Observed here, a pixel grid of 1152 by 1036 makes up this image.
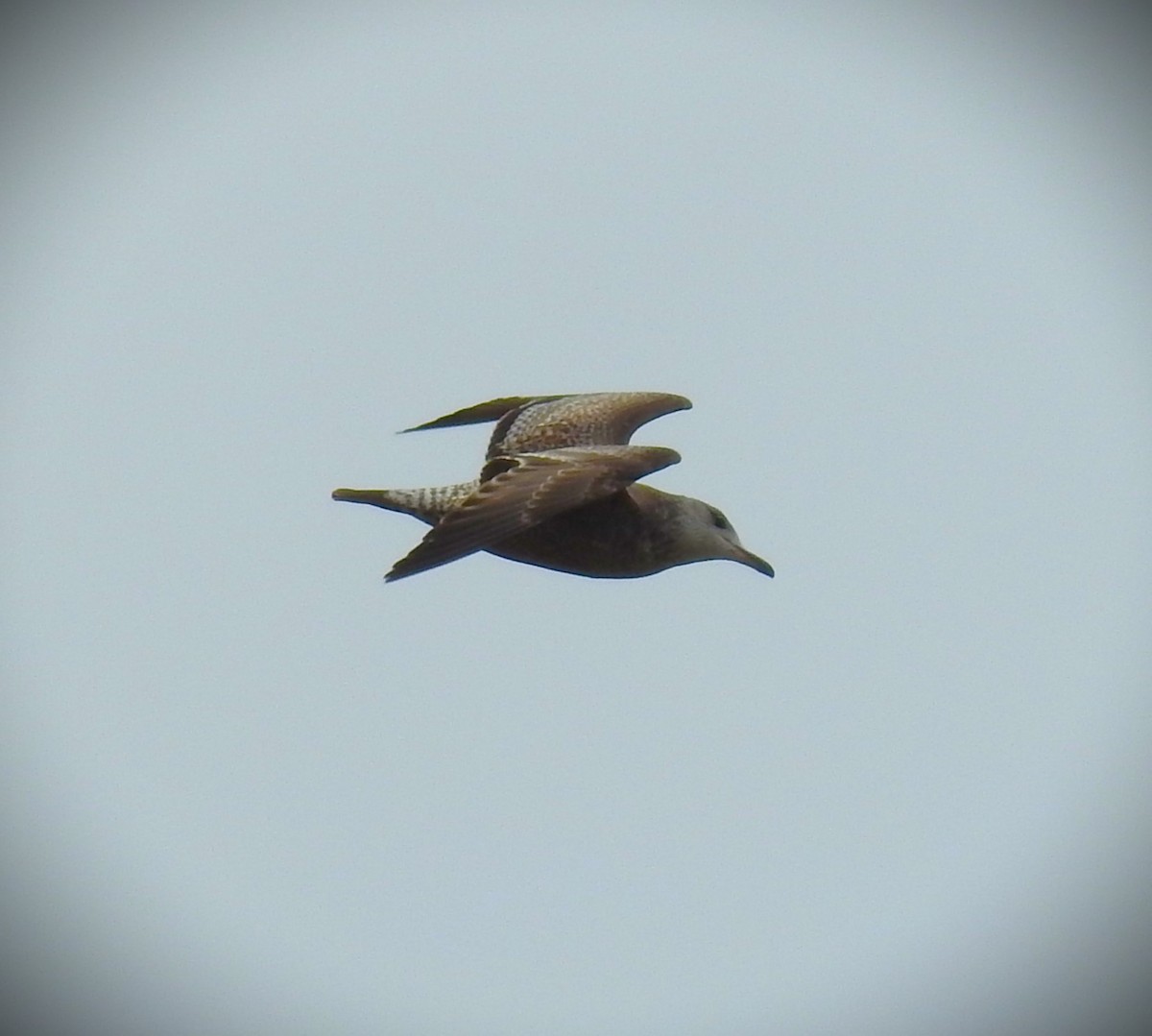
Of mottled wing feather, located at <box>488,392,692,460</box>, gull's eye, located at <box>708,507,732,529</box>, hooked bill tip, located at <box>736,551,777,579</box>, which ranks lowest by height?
hooked bill tip, located at <box>736,551,777,579</box>

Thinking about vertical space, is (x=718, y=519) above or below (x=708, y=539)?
above

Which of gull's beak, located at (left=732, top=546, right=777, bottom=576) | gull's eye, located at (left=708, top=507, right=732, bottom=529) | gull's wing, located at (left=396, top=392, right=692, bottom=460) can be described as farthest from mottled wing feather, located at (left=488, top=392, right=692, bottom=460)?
gull's beak, located at (left=732, top=546, right=777, bottom=576)

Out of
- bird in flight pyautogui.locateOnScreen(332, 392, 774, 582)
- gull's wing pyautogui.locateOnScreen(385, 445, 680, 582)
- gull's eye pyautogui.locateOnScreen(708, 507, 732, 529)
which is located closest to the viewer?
gull's wing pyautogui.locateOnScreen(385, 445, 680, 582)

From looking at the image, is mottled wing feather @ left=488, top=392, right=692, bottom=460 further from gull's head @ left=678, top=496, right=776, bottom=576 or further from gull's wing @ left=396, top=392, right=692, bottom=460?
gull's head @ left=678, top=496, right=776, bottom=576

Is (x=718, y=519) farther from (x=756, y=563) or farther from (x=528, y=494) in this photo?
(x=528, y=494)

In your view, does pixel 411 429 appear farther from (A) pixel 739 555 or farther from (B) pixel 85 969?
(B) pixel 85 969

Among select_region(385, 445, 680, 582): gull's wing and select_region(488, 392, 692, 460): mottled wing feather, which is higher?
select_region(488, 392, 692, 460): mottled wing feather

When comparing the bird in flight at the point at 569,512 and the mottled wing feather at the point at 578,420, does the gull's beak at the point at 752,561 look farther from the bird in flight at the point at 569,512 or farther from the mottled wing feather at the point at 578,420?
the mottled wing feather at the point at 578,420

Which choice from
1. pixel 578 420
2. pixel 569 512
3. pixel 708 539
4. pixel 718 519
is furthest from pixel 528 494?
pixel 578 420
